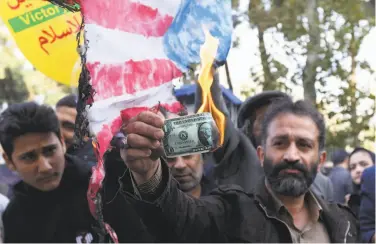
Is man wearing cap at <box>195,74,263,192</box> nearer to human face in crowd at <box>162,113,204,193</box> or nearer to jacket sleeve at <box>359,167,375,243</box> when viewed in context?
human face in crowd at <box>162,113,204,193</box>

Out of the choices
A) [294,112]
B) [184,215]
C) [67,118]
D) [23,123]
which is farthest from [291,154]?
[67,118]

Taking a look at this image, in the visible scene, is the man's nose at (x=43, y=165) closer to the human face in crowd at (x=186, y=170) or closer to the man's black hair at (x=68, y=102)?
the human face in crowd at (x=186, y=170)

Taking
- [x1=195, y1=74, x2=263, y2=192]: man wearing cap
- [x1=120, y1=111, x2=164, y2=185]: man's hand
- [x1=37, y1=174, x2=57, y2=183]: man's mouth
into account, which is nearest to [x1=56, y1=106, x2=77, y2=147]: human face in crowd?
[x1=37, y1=174, x2=57, y2=183]: man's mouth

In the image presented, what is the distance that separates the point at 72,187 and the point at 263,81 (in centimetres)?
251

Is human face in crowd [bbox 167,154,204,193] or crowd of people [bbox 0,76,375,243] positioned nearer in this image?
crowd of people [bbox 0,76,375,243]

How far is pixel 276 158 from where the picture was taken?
190 centimetres

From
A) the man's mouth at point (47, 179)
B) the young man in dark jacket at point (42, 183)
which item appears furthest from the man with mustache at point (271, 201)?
the man's mouth at point (47, 179)

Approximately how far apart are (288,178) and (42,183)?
2.95ft

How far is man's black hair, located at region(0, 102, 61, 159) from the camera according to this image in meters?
2.10

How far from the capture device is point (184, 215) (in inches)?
61.4

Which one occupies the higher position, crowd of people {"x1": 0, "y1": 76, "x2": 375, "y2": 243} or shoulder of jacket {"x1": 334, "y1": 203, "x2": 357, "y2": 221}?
crowd of people {"x1": 0, "y1": 76, "x2": 375, "y2": 243}

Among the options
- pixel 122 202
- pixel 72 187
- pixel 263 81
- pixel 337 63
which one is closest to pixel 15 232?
pixel 72 187

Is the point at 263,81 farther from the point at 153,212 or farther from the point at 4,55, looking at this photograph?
the point at 4,55

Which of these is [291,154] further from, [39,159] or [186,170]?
[39,159]
